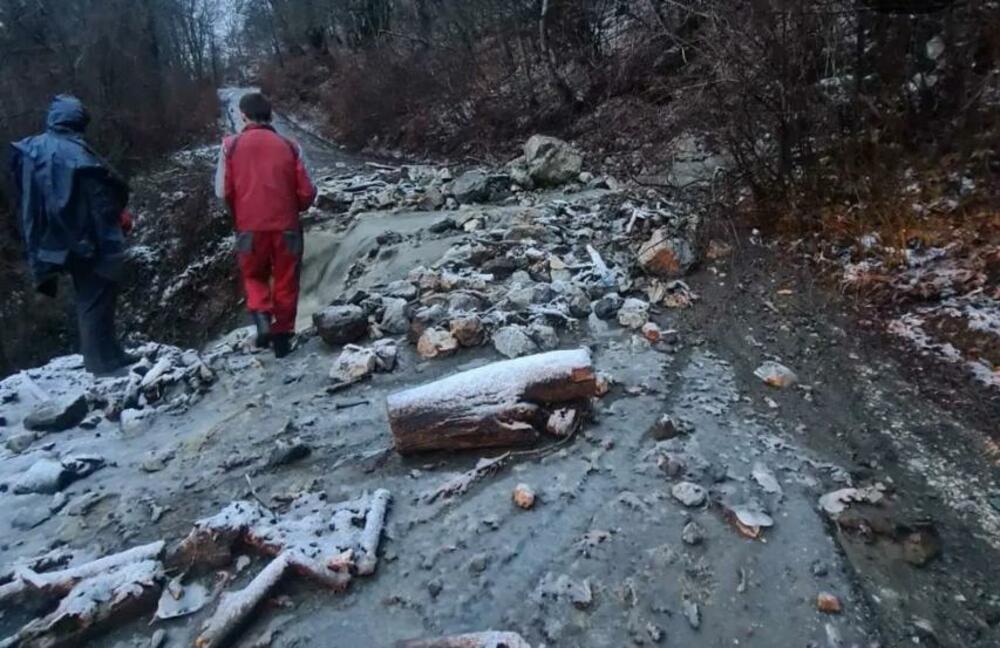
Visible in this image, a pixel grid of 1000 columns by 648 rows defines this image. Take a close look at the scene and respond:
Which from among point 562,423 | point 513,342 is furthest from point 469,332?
point 562,423

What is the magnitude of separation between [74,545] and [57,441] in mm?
1523

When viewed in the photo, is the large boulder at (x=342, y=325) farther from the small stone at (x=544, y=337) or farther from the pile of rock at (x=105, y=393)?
the small stone at (x=544, y=337)

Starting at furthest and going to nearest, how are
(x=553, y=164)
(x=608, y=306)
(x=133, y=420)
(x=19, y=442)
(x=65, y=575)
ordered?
1. (x=553, y=164)
2. (x=608, y=306)
3. (x=133, y=420)
4. (x=19, y=442)
5. (x=65, y=575)

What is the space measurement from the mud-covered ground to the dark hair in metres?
1.63

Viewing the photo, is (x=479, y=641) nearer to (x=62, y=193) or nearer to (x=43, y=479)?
(x=43, y=479)

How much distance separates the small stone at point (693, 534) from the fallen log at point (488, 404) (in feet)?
2.92

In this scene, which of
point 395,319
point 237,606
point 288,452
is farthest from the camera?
point 395,319

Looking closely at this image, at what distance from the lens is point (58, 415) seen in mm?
4508

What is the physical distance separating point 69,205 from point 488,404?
316 centimetres

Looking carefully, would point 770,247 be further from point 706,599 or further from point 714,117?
point 706,599

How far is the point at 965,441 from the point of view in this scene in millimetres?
3119

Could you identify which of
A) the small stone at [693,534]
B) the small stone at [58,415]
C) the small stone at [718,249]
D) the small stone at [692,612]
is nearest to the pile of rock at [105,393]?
the small stone at [58,415]

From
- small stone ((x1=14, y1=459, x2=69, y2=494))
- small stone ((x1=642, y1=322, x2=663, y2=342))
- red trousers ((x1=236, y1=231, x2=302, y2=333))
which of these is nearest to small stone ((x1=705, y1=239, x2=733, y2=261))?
small stone ((x1=642, y1=322, x2=663, y2=342))

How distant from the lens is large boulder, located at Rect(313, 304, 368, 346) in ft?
16.4
